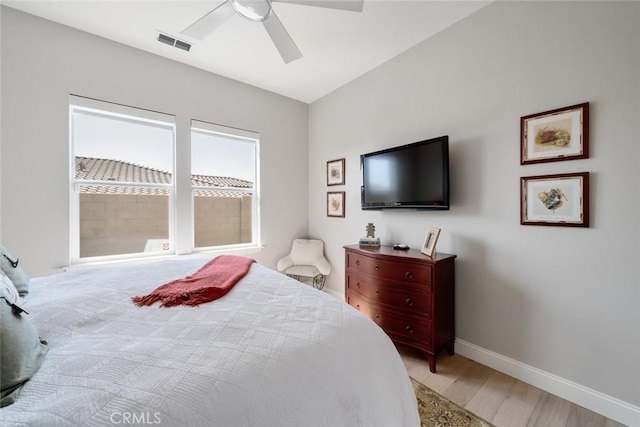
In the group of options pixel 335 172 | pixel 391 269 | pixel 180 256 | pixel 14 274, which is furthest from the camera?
pixel 335 172

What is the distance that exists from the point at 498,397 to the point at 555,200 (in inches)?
54.8

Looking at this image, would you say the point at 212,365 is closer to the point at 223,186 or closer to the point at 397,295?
the point at 397,295

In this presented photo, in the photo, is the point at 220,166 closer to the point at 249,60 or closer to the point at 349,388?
the point at 249,60

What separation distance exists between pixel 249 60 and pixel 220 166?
4.20ft

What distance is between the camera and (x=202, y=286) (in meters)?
1.48

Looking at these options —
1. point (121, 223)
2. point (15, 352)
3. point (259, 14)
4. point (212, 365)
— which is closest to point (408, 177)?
point (259, 14)

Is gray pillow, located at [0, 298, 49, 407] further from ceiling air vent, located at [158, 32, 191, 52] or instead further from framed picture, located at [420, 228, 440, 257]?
ceiling air vent, located at [158, 32, 191, 52]

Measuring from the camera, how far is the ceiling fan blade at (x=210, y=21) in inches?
64.9

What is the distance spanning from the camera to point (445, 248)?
7.62ft

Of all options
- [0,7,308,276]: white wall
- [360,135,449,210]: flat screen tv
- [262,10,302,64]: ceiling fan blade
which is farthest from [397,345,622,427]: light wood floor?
[0,7,308,276]: white wall

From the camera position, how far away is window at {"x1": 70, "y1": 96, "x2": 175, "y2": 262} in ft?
7.93

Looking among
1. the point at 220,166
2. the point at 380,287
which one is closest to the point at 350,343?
the point at 380,287

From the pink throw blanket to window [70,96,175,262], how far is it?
1.34 m

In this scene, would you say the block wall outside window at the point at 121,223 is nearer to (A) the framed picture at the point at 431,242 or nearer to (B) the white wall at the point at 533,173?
(B) the white wall at the point at 533,173
